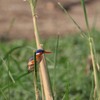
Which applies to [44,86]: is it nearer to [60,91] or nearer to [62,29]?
[60,91]

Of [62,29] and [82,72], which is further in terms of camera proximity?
[62,29]

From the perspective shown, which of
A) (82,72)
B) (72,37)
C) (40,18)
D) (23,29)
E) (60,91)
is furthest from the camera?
(40,18)

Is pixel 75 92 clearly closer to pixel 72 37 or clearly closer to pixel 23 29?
pixel 72 37

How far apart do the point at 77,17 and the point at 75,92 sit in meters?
4.31

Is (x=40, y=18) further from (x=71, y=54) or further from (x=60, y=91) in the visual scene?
(x=60, y=91)

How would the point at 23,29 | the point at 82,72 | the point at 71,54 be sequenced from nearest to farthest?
the point at 82,72
the point at 71,54
the point at 23,29

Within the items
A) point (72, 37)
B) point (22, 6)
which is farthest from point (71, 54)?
point (22, 6)

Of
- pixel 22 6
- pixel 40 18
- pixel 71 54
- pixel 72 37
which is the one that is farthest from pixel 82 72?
pixel 22 6

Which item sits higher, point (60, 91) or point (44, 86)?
point (44, 86)

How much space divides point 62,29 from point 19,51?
2.12m

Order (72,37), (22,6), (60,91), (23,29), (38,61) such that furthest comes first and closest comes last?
(22,6) < (23,29) < (72,37) < (60,91) < (38,61)

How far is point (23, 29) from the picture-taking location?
680cm

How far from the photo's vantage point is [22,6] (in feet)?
25.8

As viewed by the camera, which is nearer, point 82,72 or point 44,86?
point 44,86
